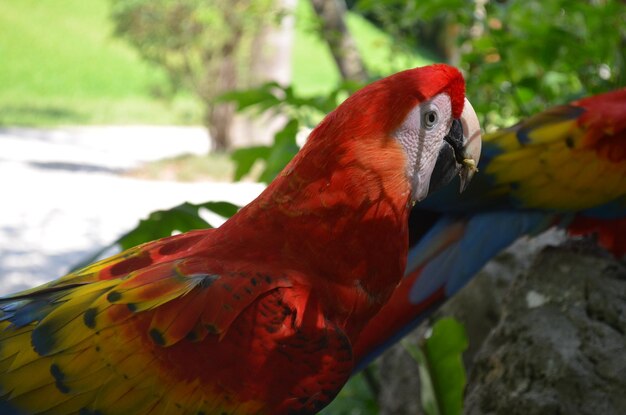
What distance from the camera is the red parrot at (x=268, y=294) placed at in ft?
3.06

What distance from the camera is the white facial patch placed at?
40.2 inches

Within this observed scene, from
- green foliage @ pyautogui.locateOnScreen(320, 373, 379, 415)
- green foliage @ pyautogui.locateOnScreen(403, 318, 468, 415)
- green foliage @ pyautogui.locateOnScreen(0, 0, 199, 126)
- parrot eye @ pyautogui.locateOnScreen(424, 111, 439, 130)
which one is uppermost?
green foliage @ pyautogui.locateOnScreen(0, 0, 199, 126)

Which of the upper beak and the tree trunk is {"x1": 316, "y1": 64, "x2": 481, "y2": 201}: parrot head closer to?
the upper beak

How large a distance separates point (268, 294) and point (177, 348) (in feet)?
0.41

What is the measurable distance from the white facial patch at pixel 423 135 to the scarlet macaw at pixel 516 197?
1.00 ft

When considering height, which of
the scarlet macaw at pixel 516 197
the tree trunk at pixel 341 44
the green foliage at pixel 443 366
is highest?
the tree trunk at pixel 341 44

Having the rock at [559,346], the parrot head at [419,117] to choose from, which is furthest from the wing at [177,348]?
the rock at [559,346]

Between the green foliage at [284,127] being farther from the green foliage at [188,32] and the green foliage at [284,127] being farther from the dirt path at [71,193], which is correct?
the green foliage at [188,32]

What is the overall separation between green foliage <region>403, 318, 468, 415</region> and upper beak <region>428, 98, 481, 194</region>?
0.41m

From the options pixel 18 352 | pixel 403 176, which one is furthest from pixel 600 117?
pixel 18 352

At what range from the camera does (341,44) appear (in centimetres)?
297

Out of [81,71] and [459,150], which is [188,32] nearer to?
[81,71]

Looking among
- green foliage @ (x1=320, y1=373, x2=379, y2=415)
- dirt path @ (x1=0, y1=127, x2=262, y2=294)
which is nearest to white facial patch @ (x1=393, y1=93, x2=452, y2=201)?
green foliage @ (x1=320, y1=373, x2=379, y2=415)

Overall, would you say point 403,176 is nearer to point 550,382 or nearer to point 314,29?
point 550,382
